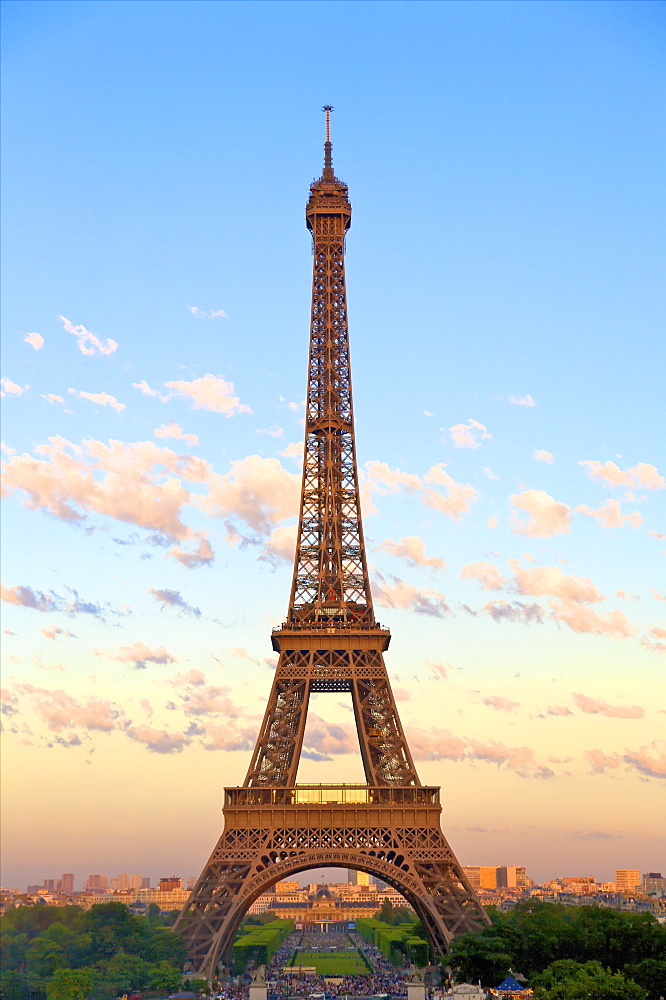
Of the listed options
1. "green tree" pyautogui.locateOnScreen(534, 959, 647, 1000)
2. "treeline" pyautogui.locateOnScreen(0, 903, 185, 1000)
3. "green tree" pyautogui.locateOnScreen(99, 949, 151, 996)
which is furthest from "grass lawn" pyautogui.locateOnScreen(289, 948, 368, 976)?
"green tree" pyautogui.locateOnScreen(534, 959, 647, 1000)

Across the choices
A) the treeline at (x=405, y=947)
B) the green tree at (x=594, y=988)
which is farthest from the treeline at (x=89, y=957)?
the treeline at (x=405, y=947)

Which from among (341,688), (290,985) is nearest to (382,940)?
(290,985)

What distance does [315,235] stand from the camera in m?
94.1

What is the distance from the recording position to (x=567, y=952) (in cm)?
7038

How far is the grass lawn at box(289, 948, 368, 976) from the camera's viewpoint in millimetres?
120938

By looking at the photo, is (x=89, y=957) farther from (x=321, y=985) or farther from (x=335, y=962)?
(x=335, y=962)

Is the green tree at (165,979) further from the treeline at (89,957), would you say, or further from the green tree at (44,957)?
the green tree at (44,957)

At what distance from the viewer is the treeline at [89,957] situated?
6806 cm

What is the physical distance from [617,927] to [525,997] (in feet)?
29.3

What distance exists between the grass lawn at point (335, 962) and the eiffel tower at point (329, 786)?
41.1 m

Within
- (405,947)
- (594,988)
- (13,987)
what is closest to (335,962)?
(405,947)

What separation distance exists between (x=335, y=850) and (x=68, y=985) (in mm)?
18561

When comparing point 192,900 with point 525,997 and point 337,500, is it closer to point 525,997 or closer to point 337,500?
point 525,997

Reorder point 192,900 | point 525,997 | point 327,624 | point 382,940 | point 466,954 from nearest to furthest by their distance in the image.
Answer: point 525,997 → point 466,954 → point 192,900 → point 327,624 → point 382,940
